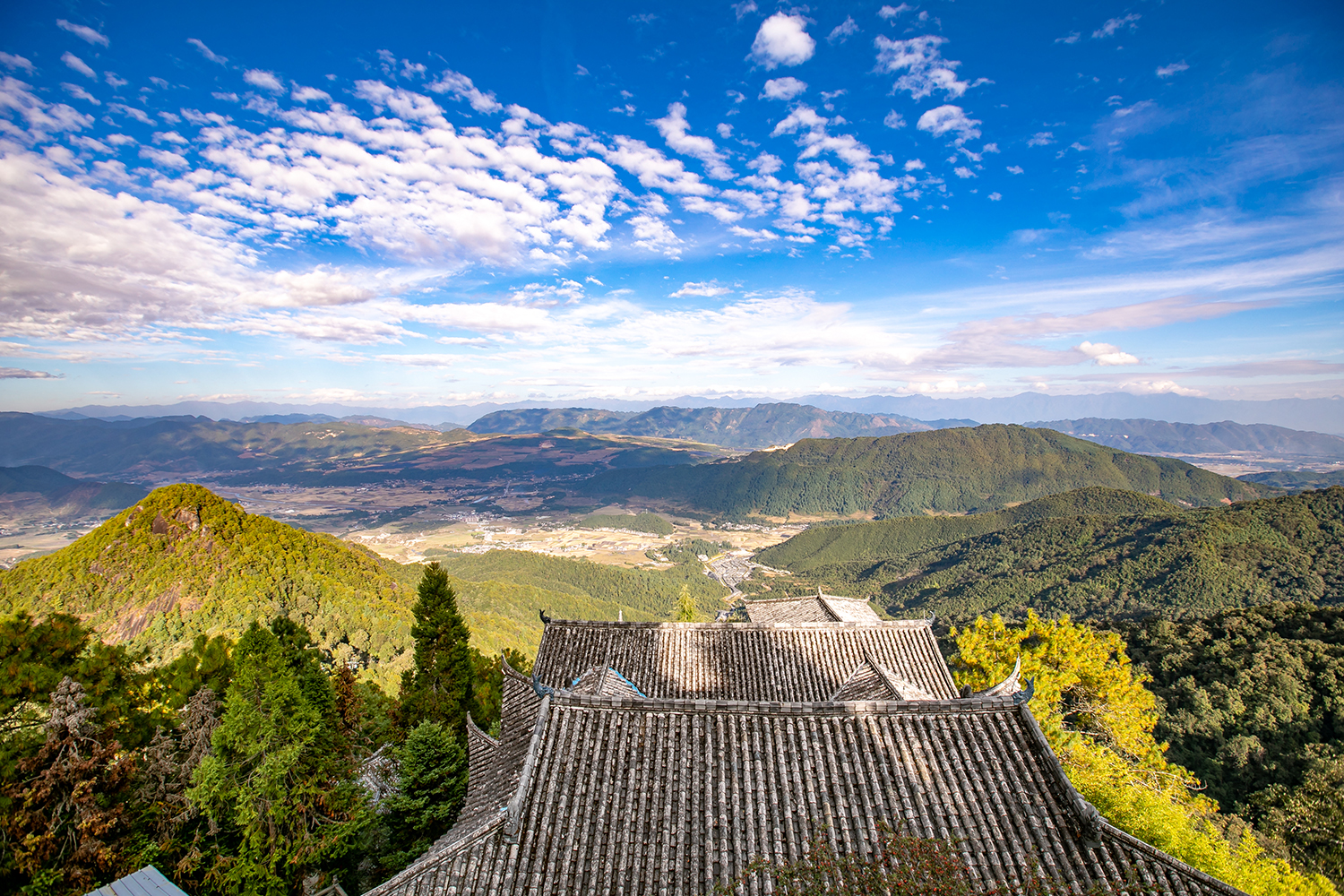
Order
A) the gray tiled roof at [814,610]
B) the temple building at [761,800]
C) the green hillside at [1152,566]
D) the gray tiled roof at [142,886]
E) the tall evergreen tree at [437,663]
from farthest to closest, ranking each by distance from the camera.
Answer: the green hillside at [1152,566]
the gray tiled roof at [814,610]
the tall evergreen tree at [437,663]
the gray tiled roof at [142,886]
the temple building at [761,800]

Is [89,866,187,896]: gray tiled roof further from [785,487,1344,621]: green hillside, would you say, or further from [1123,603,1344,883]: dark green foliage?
[785,487,1344,621]: green hillside

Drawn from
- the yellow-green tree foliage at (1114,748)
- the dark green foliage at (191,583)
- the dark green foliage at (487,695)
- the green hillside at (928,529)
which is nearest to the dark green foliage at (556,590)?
the dark green foliage at (191,583)

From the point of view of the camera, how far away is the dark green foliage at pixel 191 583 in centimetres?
4300

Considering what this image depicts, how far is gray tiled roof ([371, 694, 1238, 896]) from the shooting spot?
31.1 ft

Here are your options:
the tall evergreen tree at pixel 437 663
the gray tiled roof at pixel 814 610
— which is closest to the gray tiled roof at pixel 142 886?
the tall evergreen tree at pixel 437 663

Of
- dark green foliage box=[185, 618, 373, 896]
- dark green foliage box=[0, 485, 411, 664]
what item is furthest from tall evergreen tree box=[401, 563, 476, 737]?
dark green foliage box=[0, 485, 411, 664]

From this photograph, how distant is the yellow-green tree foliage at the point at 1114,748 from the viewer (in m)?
15.8

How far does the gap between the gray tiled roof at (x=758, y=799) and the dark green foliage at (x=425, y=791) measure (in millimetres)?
11581

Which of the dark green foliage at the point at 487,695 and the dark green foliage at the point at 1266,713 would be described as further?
the dark green foliage at the point at 487,695

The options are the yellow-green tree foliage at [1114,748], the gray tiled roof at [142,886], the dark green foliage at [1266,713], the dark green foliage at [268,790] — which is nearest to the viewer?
the gray tiled roof at [142,886]

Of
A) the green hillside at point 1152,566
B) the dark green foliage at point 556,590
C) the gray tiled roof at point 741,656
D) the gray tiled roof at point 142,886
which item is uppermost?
the gray tiled roof at point 741,656

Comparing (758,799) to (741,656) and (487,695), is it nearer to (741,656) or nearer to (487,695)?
(741,656)

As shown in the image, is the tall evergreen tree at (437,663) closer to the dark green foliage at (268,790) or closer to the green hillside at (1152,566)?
the dark green foliage at (268,790)

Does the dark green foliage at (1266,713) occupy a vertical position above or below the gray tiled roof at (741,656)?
below
